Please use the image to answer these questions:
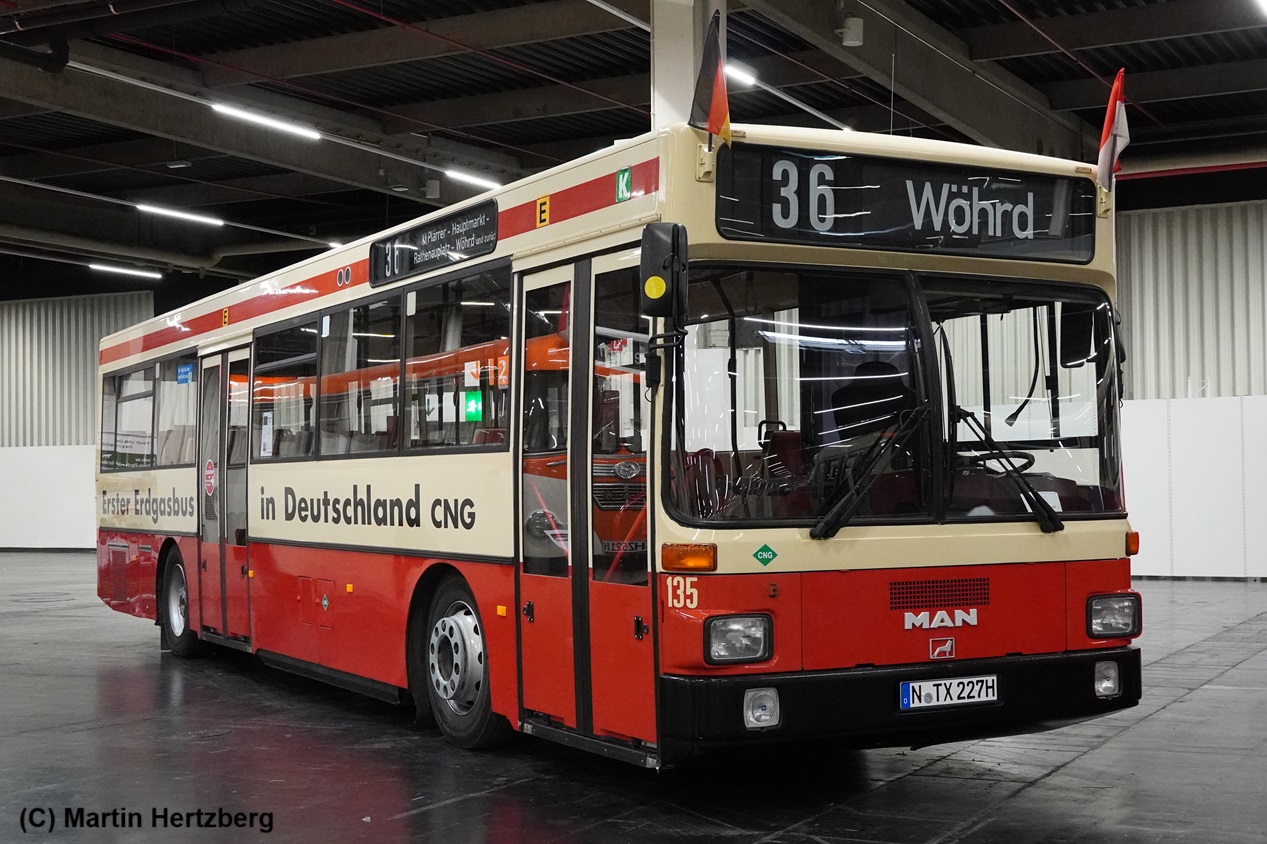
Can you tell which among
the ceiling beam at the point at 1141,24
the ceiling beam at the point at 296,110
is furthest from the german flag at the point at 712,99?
the ceiling beam at the point at 296,110

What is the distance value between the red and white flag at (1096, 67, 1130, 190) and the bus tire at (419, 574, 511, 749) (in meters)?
3.94

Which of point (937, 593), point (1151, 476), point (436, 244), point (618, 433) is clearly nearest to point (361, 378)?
point (436, 244)

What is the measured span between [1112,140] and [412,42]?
11.4 meters

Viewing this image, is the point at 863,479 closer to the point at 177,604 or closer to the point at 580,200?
the point at 580,200

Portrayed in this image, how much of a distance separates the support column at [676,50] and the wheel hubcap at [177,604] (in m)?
6.13

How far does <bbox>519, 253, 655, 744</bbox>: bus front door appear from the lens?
6.54 m

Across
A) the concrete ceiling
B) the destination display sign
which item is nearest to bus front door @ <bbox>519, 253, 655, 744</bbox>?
the destination display sign

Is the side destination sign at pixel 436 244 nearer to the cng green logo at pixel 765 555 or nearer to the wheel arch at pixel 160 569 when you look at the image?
the cng green logo at pixel 765 555

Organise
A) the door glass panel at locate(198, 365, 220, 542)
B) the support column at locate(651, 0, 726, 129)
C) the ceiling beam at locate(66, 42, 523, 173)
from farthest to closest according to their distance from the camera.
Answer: the ceiling beam at locate(66, 42, 523, 173)
the support column at locate(651, 0, 726, 129)
the door glass panel at locate(198, 365, 220, 542)

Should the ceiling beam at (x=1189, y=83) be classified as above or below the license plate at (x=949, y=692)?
above

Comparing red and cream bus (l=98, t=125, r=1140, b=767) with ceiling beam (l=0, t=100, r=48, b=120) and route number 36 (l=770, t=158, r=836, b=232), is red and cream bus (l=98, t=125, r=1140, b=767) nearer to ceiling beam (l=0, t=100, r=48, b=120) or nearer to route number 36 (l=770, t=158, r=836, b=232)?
route number 36 (l=770, t=158, r=836, b=232)

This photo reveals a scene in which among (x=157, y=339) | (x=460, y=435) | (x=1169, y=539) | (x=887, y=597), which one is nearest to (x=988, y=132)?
(x=1169, y=539)

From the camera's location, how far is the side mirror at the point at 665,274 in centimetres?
601

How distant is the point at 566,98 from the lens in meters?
19.8
